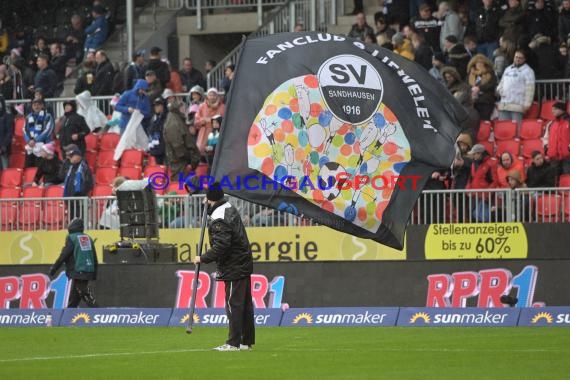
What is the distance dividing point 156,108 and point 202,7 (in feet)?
23.9

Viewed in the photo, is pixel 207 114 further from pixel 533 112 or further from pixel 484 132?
pixel 533 112

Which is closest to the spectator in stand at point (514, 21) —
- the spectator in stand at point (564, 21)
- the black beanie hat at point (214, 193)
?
the spectator in stand at point (564, 21)

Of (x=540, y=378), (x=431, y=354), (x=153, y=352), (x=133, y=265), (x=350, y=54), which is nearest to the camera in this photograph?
(x=540, y=378)

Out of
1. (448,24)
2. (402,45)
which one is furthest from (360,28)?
(448,24)

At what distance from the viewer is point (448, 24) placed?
31.1m

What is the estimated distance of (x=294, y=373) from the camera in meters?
14.9

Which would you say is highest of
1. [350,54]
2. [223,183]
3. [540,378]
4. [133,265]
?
[350,54]

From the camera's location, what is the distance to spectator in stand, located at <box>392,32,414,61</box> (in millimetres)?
30234

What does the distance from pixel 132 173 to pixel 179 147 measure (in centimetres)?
172

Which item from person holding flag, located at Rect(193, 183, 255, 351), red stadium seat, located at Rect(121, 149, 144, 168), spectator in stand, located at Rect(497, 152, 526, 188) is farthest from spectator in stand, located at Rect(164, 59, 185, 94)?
person holding flag, located at Rect(193, 183, 255, 351)

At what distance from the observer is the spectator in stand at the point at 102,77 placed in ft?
115

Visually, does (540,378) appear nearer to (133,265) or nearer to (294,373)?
(294,373)

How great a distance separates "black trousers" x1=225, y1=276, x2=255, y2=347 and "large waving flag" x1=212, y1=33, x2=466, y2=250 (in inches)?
78.9

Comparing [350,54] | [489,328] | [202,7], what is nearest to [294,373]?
[350,54]
